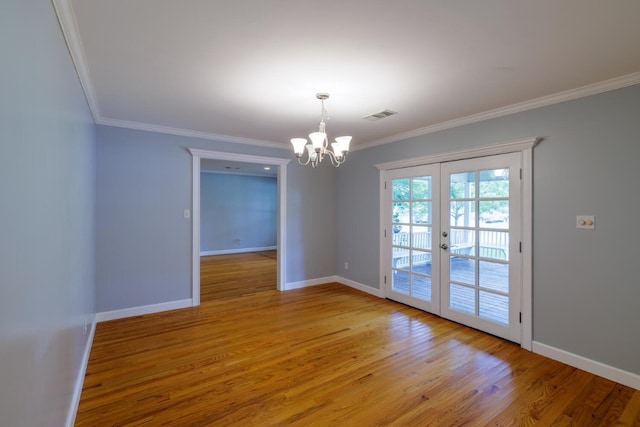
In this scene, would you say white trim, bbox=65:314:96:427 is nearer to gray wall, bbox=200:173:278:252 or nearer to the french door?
the french door

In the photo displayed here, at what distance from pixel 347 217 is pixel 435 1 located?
400 centimetres

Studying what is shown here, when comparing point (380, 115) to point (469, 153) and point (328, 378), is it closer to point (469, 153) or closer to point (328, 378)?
point (469, 153)

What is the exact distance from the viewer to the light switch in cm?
263

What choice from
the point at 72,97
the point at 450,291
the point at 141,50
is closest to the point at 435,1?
the point at 141,50

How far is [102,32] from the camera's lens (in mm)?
1885

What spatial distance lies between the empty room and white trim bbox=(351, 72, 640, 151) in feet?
0.07

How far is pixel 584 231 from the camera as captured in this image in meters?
2.68

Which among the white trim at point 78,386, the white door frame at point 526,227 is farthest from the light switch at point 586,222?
the white trim at point 78,386

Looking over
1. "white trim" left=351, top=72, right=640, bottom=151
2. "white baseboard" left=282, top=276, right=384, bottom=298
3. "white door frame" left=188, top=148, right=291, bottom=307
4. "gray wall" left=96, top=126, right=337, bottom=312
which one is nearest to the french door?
"white baseboard" left=282, top=276, right=384, bottom=298

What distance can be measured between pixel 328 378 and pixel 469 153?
2.87m

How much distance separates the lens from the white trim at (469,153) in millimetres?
3019

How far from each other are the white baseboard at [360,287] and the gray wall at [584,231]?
84.9 inches

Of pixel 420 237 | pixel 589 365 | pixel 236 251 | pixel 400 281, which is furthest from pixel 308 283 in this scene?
pixel 236 251

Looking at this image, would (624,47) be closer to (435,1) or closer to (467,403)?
(435,1)
